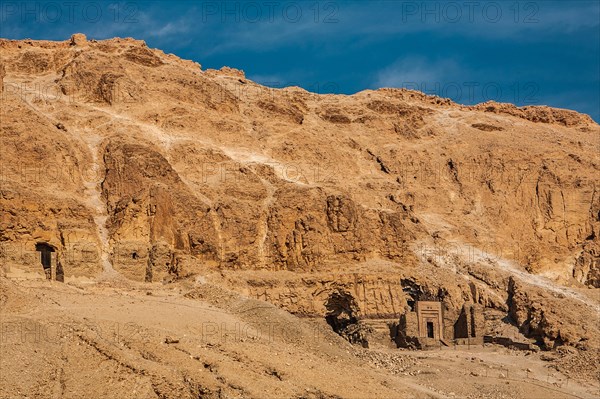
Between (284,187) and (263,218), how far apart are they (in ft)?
10.2

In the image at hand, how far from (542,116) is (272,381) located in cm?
6466

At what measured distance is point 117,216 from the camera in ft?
163

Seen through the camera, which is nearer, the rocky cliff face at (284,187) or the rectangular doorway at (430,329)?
the rocky cliff face at (284,187)

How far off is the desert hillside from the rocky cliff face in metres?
0.14

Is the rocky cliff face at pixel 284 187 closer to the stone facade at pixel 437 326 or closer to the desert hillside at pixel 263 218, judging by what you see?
the desert hillside at pixel 263 218

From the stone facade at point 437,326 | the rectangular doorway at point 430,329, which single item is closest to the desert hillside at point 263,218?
the stone facade at point 437,326

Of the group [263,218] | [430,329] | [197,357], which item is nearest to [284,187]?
[263,218]

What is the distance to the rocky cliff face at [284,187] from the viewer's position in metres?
49.6

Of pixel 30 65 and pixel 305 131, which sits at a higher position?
pixel 30 65

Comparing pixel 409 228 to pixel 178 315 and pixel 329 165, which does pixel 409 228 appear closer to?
pixel 329 165

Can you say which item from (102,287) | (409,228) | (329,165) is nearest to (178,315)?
(102,287)

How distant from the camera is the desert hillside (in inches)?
1395

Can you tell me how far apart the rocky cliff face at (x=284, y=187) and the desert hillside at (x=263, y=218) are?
0.14m

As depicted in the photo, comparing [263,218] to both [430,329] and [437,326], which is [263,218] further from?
[437,326]
